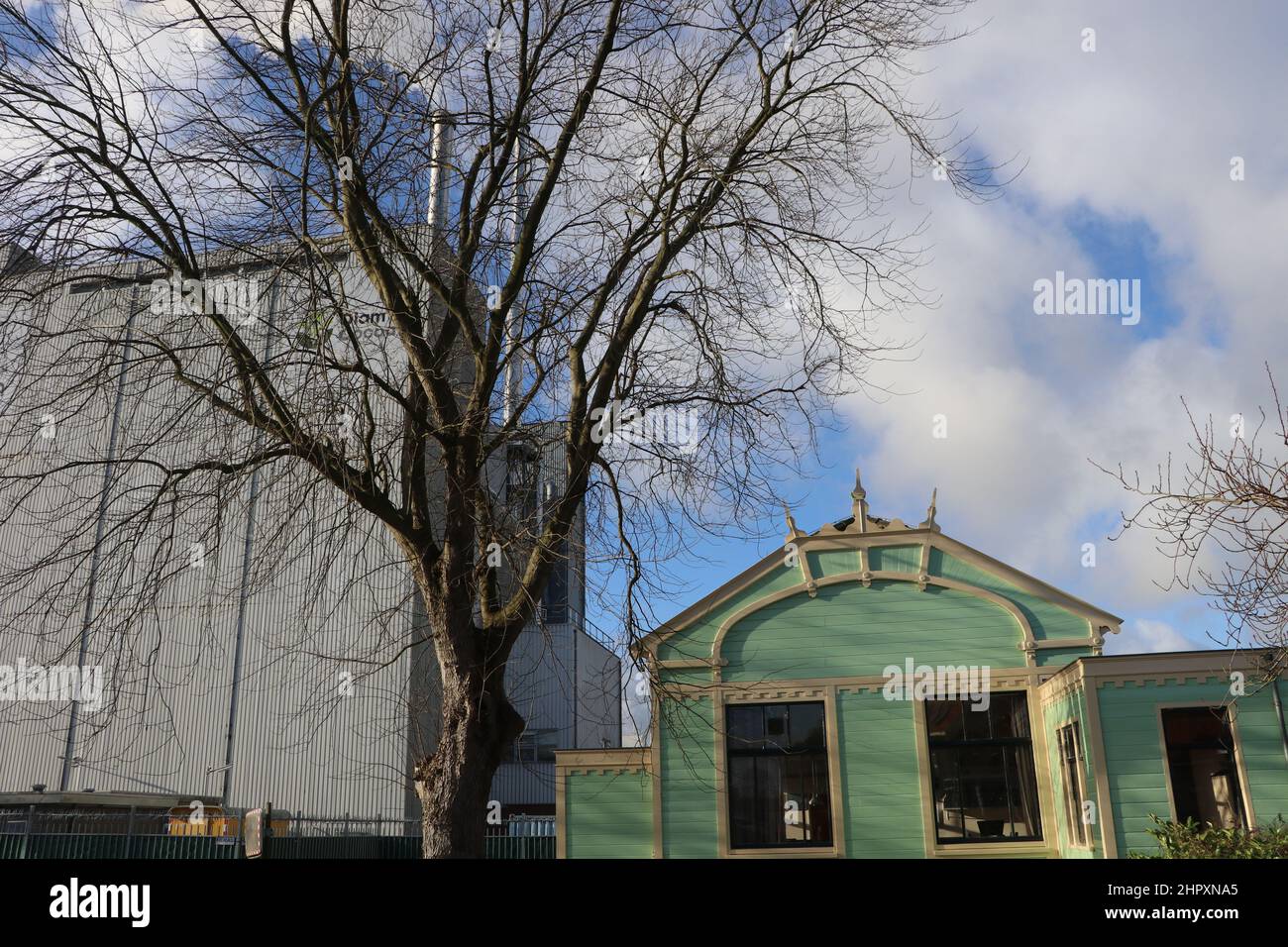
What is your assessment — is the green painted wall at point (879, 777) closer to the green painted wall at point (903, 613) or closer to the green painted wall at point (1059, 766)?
the green painted wall at point (903, 613)

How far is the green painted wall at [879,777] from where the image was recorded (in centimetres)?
1441

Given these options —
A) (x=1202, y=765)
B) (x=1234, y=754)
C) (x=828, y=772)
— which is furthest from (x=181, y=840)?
(x=1234, y=754)

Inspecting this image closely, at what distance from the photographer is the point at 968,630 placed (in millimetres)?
14883

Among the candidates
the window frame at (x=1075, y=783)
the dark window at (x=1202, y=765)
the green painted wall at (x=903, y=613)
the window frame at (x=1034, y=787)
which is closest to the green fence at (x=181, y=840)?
the green painted wall at (x=903, y=613)

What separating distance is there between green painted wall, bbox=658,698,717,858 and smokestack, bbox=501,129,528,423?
24.3 ft

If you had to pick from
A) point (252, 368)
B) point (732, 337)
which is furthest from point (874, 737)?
point (252, 368)

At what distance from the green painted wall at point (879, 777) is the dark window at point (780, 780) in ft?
1.14

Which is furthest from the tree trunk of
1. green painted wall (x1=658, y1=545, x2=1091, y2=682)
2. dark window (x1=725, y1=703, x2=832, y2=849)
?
green painted wall (x1=658, y1=545, x2=1091, y2=682)

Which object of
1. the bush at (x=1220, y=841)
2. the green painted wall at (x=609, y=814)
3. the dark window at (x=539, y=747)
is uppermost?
the dark window at (x=539, y=747)

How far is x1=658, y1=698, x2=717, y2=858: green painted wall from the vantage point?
48.7 ft

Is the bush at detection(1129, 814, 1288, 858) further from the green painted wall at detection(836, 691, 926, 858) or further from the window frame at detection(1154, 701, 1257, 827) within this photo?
the green painted wall at detection(836, 691, 926, 858)
